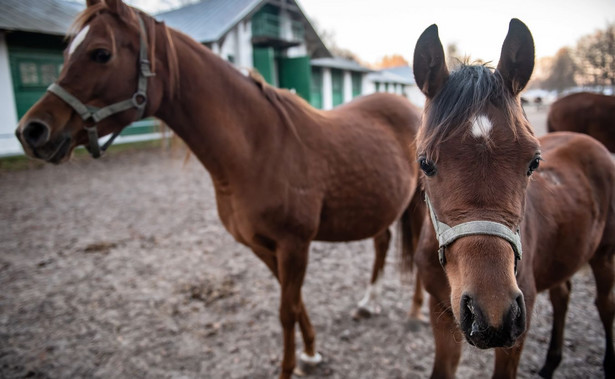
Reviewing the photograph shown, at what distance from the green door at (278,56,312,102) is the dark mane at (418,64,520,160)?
1598cm

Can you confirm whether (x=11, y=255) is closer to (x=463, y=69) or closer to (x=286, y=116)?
(x=286, y=116)

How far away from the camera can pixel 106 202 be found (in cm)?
643

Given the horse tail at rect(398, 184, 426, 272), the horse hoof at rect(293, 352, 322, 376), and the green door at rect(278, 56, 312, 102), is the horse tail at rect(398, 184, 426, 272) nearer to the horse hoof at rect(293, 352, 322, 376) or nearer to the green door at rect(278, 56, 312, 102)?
the horse hoof at rect(293, 352, 322, 376)

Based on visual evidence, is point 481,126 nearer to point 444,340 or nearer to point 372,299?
point 444,340

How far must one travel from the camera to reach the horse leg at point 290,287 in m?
2.10

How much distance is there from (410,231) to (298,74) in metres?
15.5

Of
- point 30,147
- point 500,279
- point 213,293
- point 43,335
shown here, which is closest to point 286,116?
point 30,147

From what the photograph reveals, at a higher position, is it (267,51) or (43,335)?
(267,51)

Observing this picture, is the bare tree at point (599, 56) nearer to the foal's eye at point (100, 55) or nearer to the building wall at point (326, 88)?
the foal's eye at point (100, 55)

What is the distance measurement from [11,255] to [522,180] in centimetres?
538

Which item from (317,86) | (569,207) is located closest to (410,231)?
(569,207)

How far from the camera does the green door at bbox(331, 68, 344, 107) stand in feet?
72.7

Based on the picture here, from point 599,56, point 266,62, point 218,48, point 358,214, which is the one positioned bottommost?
point 358,214

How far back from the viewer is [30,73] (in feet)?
34.2
